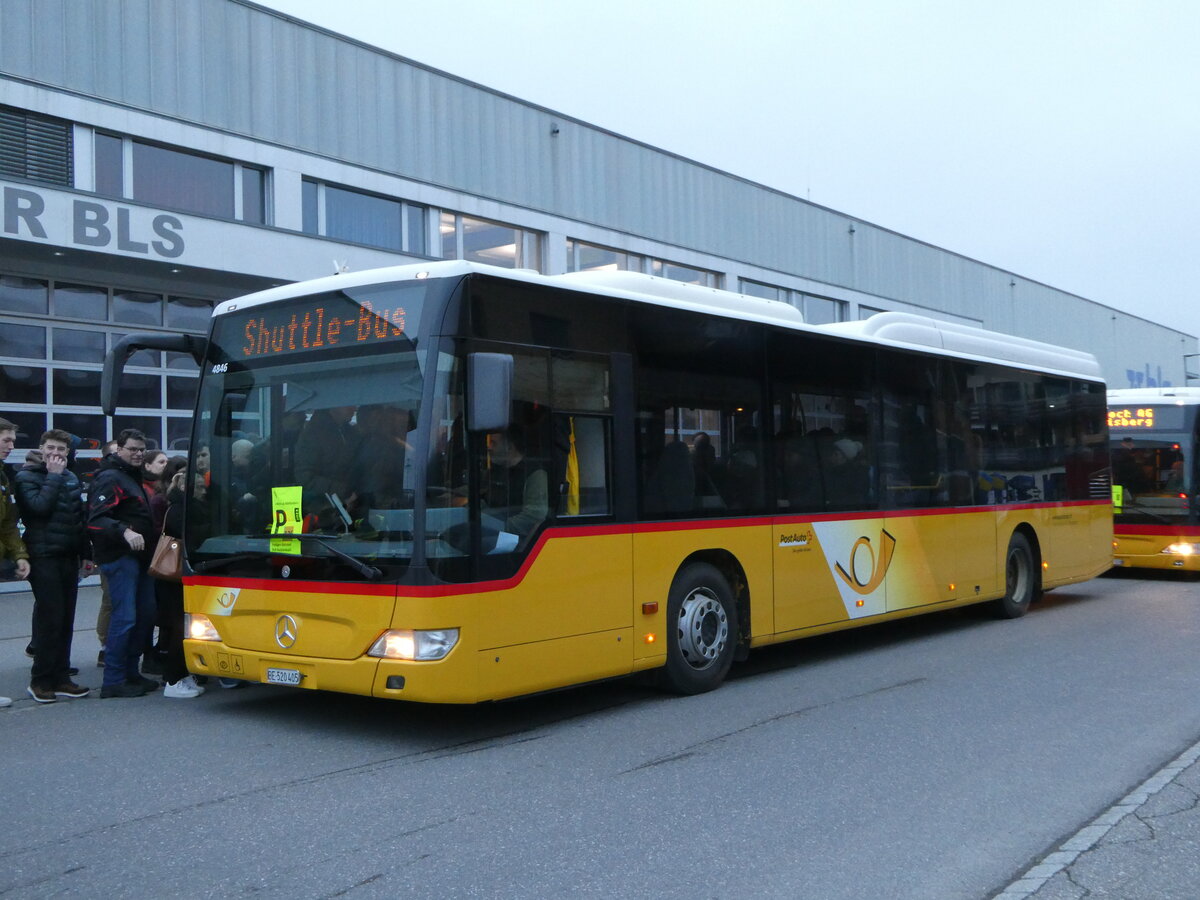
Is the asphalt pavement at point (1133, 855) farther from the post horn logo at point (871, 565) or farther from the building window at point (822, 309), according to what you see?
the building window at point (822, 309)

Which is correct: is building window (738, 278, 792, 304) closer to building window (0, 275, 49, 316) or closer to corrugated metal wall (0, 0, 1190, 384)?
corrugated metal wall (0, 0, 1190, 384)

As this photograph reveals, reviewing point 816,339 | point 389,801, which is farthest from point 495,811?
point 816,339

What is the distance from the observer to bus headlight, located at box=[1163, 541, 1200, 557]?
53.8 ft

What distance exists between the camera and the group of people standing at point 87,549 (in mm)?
7969

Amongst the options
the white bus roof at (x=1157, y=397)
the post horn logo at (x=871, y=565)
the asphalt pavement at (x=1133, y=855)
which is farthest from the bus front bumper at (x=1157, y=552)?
the asphalt pavement at (x=1133, y=855)

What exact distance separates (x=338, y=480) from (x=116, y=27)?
12298 mm

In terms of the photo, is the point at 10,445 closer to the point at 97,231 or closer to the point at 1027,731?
the point at 1027,731

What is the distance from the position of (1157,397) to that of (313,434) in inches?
567

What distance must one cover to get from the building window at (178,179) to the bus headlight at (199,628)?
32.2 feet

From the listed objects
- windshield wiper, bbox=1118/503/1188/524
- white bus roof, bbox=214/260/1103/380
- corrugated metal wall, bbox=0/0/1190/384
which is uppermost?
corrugated metal wall, bbox=0/0/1190/384

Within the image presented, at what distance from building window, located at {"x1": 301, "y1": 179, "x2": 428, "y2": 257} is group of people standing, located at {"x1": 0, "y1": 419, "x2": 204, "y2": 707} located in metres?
10.8

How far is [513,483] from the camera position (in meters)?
6.80

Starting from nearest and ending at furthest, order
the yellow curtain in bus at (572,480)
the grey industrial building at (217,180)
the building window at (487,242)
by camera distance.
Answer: the yellow curtain in bus at (572,480) < the grey industrial building at (217,180) < the building window at (487,242)

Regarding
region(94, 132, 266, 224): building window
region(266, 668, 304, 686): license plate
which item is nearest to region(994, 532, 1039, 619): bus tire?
region(266, 668, 304, 686): license plate
